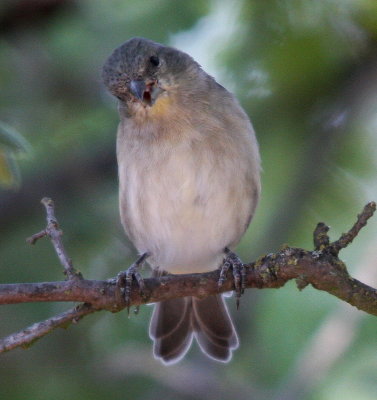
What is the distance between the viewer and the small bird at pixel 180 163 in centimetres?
450

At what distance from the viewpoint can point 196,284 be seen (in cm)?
356

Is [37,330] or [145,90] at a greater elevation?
[145,90]

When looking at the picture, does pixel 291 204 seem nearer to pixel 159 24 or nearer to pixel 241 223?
pixel 241 223

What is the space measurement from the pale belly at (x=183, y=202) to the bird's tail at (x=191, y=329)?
1.12 ft

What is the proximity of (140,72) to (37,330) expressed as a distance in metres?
1.73

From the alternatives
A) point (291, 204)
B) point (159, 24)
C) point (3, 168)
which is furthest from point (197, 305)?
point (3, 168)

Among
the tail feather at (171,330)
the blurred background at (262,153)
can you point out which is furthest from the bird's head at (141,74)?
the tail feather at (171,330)

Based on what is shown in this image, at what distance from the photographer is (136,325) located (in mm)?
5199

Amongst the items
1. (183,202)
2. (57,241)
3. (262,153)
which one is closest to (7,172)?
(57,241)

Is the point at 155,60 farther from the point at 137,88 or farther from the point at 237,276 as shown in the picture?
the point at 237,276

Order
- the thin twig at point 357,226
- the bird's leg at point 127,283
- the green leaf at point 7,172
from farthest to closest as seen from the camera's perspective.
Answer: the bird's leg at point 127,283
the thin twig at point 357,226
the green leaf at point 7,172

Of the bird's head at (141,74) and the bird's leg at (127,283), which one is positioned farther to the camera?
the bird's head at (141,74)

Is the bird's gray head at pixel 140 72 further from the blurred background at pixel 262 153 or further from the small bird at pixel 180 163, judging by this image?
the blurred background at pixel 262 153

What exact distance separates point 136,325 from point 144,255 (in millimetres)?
552
